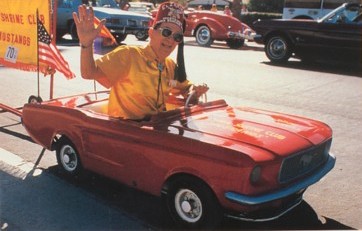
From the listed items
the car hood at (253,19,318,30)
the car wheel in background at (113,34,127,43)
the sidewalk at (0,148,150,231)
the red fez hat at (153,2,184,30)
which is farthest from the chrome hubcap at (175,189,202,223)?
the car wheel in background at (113,34,127,43)

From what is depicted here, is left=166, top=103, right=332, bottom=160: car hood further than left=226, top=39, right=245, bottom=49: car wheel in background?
No

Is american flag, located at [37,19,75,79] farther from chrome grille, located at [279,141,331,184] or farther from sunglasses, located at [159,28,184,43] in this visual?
chrome grille, located at [279,141,331,184]

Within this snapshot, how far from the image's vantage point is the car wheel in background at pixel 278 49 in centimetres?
1121

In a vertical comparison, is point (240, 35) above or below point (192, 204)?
above

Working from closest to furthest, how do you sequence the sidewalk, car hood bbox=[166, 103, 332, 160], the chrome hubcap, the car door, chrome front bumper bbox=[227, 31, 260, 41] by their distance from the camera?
car hood bbox=[166, 103, 332, 160], the chrome hubcap, the sidewalk, the car door, chrome front bumper bbox=[227, 31, 260, 41]

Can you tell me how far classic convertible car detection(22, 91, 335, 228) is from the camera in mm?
2783

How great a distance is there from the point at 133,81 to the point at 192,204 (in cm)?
110

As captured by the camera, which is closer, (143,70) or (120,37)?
(143,70)

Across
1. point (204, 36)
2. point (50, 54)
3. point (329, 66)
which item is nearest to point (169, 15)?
point (50, 54)

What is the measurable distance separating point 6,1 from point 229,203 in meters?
4.46

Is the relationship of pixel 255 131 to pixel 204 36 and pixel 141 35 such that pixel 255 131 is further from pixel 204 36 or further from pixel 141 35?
pixel 141 35

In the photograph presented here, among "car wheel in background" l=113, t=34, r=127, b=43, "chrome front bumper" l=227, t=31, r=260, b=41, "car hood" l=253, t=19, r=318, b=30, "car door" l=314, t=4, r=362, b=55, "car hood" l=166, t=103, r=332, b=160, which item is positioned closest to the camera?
"car hood" l=166, t=103, r=332, b=160

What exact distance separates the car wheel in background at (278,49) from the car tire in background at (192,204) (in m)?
8.75

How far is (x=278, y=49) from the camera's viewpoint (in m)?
11.4
